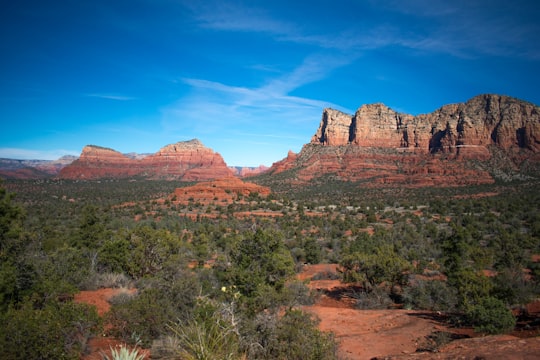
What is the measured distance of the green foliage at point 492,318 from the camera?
28.8 feet

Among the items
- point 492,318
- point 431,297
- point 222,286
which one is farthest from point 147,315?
point 431,297

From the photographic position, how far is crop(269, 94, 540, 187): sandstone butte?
8219cm

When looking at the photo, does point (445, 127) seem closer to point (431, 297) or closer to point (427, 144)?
point (427, 144)

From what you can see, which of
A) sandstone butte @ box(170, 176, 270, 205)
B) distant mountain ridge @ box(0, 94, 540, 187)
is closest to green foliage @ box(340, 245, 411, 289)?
sandstone butte @ box(170, 176, 270, 205)

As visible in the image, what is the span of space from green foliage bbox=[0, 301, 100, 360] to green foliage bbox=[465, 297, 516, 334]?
10266 millimetres

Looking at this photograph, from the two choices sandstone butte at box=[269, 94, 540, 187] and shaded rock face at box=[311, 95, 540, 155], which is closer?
sandstone butte at box=[269, 94, 540, 187]

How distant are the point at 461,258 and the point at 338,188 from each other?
213 ft

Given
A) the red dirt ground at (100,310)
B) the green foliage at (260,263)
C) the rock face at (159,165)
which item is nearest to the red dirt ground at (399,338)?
the green foliage at (260,263)

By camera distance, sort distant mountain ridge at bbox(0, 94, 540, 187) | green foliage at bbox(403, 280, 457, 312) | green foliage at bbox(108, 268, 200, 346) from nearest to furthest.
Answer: green foliage at bbox(108, 268, 200, 346) → green foliage at bbox(403, 280, 457, 312) → distant mountain ridge at bbox(0, 94, 540, 187)

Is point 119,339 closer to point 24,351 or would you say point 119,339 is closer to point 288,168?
point 24,351

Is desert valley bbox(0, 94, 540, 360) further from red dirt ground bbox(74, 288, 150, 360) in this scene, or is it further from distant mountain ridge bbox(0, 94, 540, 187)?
distant mountain ridge bbox(0, 94, 540, 187)

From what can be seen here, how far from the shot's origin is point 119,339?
7551 millimetres

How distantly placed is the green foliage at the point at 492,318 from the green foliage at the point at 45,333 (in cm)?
1027

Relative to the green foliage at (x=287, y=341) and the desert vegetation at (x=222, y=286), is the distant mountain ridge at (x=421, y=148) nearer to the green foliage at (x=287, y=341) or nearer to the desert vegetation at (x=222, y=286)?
the desert vegetation at (x=222, y=286)
